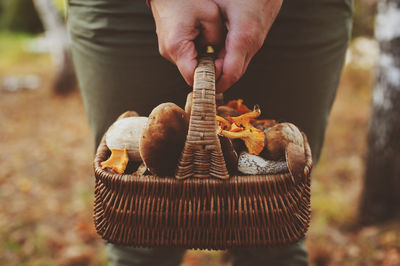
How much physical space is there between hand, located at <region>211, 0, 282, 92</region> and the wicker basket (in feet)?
0.19

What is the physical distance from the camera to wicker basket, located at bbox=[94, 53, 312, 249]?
835 millimetres


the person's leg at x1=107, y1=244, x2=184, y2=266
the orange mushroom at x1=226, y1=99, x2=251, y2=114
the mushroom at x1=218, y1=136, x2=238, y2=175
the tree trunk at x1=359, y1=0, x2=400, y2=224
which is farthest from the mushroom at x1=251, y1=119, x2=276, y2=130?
the tree trunk at x1=359, y1=0, x2=400, y2=224

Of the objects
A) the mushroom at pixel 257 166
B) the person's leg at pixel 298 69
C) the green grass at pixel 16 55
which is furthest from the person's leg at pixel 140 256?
the green grass at pixel 16 55

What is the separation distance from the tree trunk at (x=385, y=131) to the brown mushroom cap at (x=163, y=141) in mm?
1564

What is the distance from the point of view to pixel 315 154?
1369 mm

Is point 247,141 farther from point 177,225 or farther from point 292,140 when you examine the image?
point 177,225

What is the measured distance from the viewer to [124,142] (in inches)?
37.6

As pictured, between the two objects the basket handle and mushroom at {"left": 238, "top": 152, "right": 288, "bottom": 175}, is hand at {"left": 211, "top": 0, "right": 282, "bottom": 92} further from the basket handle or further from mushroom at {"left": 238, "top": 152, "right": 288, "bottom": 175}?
mushroom at {"left": 238, "top": 152, "right": 288, "bottom": 175}

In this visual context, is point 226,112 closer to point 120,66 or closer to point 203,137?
point 203,137

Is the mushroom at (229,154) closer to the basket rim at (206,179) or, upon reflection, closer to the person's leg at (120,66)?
the basket rim at (206,179)

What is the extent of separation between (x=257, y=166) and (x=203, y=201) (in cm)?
17

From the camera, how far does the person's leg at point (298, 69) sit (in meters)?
1.14

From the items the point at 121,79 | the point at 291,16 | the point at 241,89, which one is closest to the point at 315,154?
the point at 241,89

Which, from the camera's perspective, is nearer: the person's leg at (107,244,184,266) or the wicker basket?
the wicker basket
